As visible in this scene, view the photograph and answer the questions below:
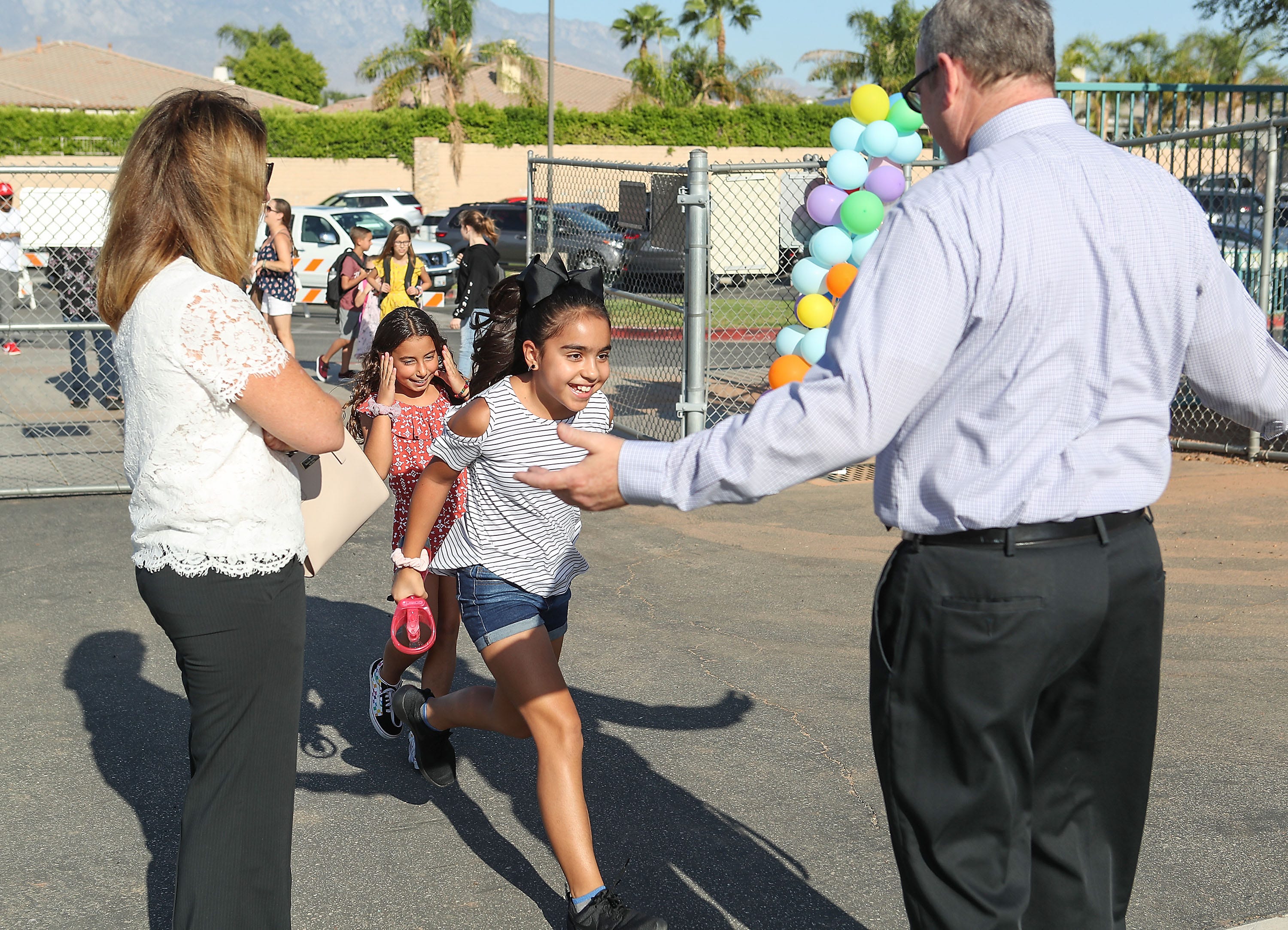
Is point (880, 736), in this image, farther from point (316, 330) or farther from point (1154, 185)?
point (316, 330)

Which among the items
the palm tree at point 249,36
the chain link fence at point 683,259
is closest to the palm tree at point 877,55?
the chain link fence at point 683,259

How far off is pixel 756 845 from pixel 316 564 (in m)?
1.66

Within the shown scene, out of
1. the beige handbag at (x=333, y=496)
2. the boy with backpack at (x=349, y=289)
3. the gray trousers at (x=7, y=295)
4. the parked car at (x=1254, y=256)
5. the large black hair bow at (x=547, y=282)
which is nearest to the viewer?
the beige handbag at (x=333, y=496)

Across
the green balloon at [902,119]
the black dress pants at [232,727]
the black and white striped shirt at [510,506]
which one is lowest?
the black dress pants at [232,727]

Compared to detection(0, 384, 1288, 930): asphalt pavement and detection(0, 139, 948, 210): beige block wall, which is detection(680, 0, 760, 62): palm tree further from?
detection(0, 384, 1288, 930): asphalt pavement

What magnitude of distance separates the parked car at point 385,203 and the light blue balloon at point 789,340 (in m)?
21.6

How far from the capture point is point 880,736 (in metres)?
2.32

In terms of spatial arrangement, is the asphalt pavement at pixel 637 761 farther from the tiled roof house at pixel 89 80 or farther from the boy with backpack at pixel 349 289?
the tiled roof house at pixel 89 80

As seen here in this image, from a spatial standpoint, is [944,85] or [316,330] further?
[316,330]

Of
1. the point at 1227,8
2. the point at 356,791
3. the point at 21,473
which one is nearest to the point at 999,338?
the point at 356,791

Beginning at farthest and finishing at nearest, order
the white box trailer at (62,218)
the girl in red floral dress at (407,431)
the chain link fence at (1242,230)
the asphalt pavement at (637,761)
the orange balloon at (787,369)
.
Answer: the white box trailer at (62,218)
the orange balloon at (787,369)
the chain link fence at (1242,230)
the girl in red floral dress at (407,431)
the asphalt pavement at (637,761)

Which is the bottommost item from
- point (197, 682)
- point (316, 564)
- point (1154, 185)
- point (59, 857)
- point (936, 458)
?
point (59, 857)

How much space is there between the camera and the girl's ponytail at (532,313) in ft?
11.4

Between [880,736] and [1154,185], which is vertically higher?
[1154,185]
